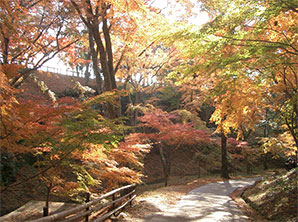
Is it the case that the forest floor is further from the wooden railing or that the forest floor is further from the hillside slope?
the wooden railing

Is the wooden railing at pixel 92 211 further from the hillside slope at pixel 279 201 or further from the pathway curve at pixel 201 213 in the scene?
the hillside slope at pixel 279 201

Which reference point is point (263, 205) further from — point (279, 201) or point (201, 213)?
point (201, 213)

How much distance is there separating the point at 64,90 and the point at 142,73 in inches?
414

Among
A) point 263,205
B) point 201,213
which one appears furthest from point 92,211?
point 263,205

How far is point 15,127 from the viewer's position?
4.28 m

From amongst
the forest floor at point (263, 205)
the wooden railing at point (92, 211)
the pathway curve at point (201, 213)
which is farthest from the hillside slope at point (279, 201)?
the wooden railing at point (92, 211)

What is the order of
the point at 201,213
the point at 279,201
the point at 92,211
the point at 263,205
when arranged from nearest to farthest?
the point at 92,211, the point at 201,213, the point at 279,201, the point at 263,205

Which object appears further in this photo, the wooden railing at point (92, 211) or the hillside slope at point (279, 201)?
the hillside slope at point (279, 201)

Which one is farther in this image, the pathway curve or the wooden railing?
the pathway curve

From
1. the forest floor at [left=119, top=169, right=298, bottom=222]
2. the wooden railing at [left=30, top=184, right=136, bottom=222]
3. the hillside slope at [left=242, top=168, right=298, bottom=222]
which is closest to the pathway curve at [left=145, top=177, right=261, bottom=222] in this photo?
the forest floor at [left=119, top=169, right=298, bottom=222]

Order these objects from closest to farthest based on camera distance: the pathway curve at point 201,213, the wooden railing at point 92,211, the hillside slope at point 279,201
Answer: the wooden railing at point 92,211
the pathway curve at point 201,213
the hillside slope at point 279,201

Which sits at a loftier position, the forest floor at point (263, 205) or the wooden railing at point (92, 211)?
the wooden railing at point (92, 211)

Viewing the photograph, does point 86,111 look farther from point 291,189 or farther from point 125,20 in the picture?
point 125,20

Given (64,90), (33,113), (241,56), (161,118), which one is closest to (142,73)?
(161,118)
